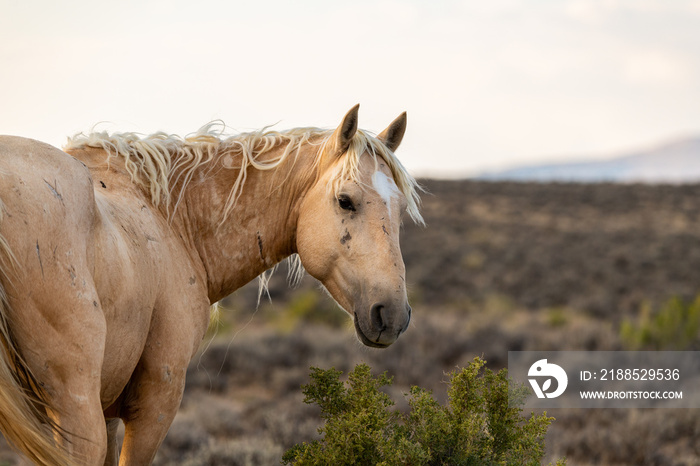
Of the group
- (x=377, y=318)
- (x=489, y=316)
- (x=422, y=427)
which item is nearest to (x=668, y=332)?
(x=489, y=316)

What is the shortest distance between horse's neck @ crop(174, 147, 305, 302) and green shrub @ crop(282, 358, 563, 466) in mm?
684

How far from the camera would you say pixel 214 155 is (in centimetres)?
328

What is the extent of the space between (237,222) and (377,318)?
948 mm

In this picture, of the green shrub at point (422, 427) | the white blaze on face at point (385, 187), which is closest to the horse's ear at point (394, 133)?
the white blaze on face at point (385, 187)

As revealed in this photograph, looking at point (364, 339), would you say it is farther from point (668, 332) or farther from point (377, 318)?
point (668, 332)

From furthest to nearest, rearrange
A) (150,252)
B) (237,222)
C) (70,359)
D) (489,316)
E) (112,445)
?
(489,316)
(237,222)
(112,445)
(150,252)
(70,359)

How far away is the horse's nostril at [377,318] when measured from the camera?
271 centimetres

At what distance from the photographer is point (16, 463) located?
673 cm

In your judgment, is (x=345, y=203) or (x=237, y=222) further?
(x=237, y=222)

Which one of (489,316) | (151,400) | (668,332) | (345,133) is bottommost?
(489,316)

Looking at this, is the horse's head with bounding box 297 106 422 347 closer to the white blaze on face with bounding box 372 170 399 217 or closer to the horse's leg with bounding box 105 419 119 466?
the white blaze on face with bounding box 372 170 399 217

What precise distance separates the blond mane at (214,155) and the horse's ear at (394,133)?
173mm

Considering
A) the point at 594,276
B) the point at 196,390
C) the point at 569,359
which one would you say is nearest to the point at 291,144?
the point at 196,390

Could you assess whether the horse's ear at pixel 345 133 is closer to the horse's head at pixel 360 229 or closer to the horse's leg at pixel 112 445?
the horse's head at pixel 360 229
